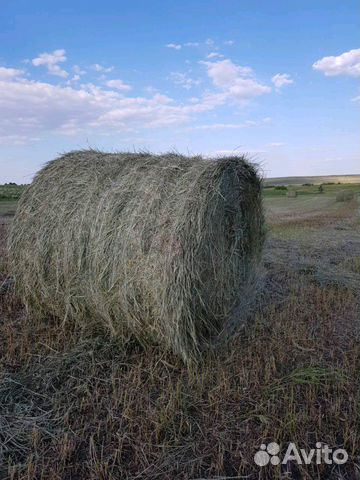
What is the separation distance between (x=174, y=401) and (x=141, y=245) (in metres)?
1.32

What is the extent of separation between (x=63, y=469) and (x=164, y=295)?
4.84 feet

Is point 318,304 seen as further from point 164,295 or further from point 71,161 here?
point 71,161

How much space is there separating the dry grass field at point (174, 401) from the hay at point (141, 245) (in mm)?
290

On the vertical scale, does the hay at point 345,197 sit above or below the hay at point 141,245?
below

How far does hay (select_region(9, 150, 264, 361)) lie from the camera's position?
3752 millimetres

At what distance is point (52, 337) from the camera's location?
14.5 ft

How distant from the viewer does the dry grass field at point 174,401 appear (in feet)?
8.81

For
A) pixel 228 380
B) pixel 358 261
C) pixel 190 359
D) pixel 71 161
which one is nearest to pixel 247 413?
pixel 228 380
